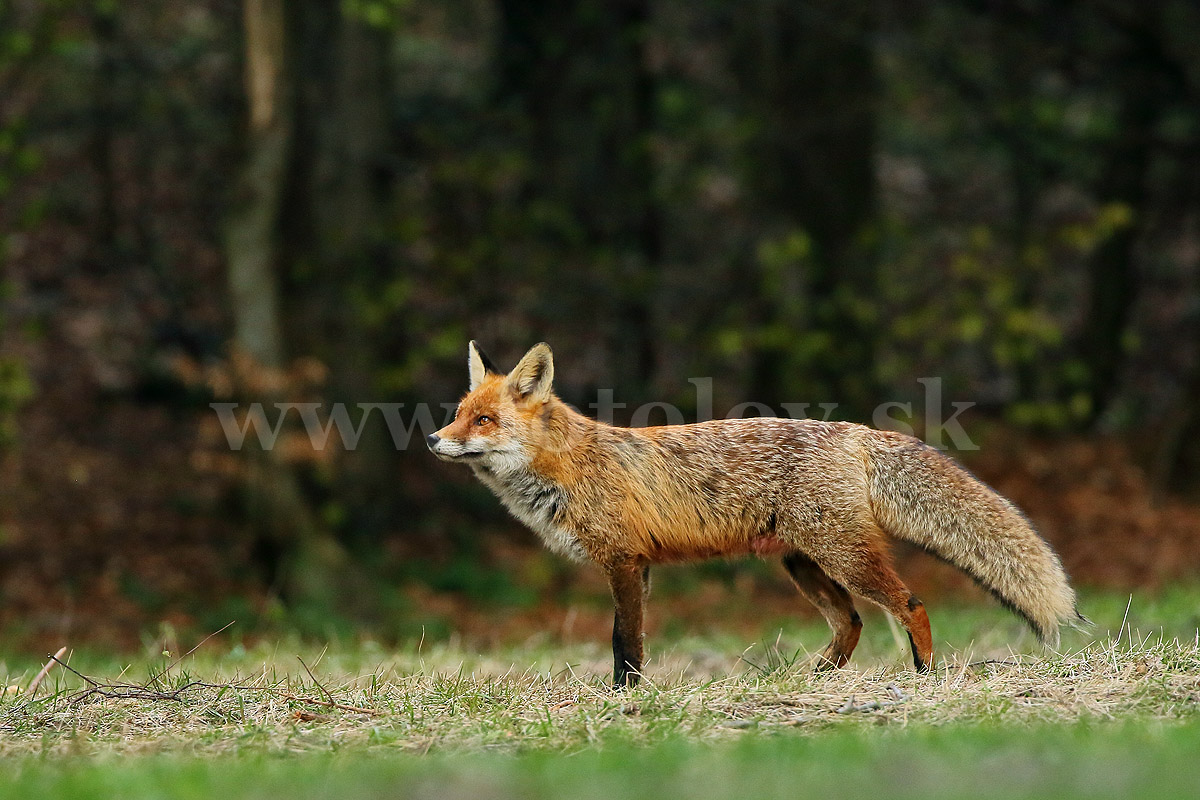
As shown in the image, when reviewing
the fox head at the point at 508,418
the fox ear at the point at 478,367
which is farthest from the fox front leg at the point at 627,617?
the fox ear at the point at 478,367

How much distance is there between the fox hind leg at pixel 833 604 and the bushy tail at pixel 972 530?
561 millimetres

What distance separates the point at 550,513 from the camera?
6.29 m

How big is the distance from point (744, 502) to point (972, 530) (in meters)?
1.10

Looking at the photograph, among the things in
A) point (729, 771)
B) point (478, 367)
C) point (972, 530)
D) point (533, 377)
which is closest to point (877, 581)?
point (972, 530)

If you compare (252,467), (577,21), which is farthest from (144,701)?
(577,21)

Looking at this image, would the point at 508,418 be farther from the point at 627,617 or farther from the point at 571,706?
the point at 571,706

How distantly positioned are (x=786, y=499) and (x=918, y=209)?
15866mm

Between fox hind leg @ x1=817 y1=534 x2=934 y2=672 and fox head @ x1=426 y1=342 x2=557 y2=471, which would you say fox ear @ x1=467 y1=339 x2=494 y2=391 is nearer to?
fox head @ x1=426 y1=342 x2=557 y2=471

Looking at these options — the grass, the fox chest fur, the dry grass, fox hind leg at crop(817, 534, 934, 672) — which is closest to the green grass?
the grass

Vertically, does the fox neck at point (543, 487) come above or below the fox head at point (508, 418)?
below

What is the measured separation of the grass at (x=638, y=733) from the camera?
157 inches

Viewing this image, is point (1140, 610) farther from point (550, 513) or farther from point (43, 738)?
point (43, 738)

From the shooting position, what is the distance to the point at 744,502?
6250mm

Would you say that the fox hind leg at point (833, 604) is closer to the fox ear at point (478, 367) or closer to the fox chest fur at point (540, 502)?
the fox chest fur at point (540, 502)
